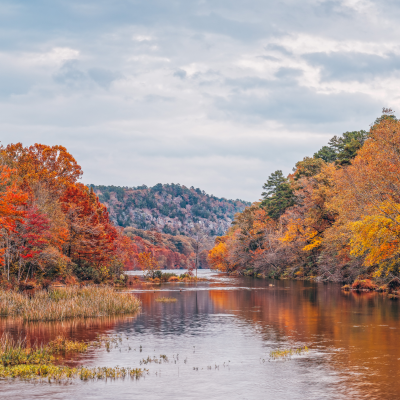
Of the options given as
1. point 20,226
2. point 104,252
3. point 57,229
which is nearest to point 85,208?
point 104,252

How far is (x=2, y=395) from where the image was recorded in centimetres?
1497

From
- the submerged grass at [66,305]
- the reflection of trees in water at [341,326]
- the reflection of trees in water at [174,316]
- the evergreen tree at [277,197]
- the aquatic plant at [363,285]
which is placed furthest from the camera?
the evergreen tree at [277,197]

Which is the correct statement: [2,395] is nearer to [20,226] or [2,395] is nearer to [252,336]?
[252,336]

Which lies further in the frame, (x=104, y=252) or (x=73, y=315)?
(x=104, y=252)

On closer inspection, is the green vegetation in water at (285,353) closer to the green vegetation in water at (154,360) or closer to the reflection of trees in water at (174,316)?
the green vegetation in water at (154,360)

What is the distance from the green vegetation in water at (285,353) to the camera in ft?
68.5

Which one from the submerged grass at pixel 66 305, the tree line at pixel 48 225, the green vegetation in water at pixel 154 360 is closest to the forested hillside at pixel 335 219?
the submerged grass at pixel 66 305

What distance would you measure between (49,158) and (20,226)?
31.0 metres

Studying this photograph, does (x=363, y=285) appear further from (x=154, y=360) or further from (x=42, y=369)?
(x=42, y=369)

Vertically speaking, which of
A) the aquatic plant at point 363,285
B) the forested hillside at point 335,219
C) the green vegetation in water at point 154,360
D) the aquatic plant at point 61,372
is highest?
the forested hillside at point 335,219

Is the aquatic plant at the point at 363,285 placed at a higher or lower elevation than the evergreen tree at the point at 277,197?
lower

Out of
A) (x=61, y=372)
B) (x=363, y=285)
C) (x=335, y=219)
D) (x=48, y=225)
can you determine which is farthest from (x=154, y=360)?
(x=335, y=219)

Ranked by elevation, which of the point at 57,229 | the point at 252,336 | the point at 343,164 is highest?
the point at 343,164

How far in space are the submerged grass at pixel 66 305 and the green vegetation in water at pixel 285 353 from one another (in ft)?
53.0
